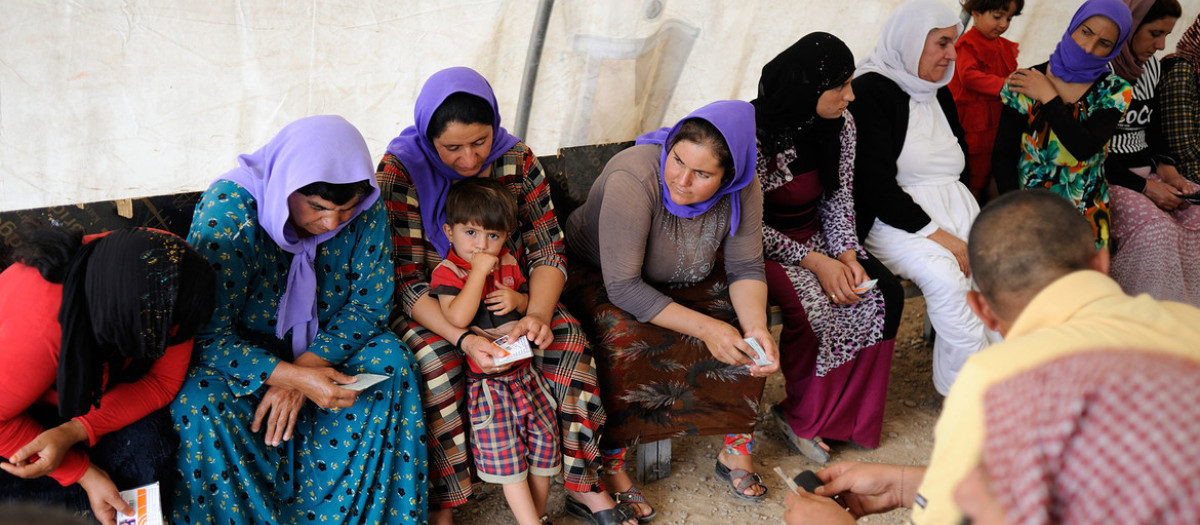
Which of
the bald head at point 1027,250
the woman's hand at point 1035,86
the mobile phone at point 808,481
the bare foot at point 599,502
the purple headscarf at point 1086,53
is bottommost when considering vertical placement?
the bare foot at point 599,502

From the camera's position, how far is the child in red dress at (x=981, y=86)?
404 cm

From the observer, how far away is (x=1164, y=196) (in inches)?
159

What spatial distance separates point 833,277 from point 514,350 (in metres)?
1.40

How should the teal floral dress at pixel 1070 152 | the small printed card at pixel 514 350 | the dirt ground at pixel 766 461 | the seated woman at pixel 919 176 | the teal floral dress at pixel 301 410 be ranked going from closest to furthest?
the teal floral dress at pixel 301 410, the small printed card at pixel 514 350, the dirt ground at pixel 766 461, the seated woman at pixel 919 176, the teal floral dress at pixel 1070 152

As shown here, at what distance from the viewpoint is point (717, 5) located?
4.09 meters

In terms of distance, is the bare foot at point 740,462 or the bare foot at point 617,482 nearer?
the bare foot at point 617,482

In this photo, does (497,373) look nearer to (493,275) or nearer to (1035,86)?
(493,275)

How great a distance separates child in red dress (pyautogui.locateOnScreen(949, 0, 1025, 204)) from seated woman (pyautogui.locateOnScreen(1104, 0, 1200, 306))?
0.62 m

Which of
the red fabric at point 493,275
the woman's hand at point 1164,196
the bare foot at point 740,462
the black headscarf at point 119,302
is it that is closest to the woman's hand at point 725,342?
the bare foot at point 740,462

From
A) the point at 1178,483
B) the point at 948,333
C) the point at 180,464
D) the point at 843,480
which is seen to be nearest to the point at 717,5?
the point at 948,333

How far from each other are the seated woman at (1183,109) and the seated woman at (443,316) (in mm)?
3463

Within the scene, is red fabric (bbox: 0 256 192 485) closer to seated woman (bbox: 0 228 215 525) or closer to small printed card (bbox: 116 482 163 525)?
seated woman (bbox: 0 228 215 525)

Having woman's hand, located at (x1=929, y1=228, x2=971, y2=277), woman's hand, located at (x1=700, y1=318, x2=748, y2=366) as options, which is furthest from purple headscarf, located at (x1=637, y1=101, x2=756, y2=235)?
woman's hand, located at (x1=929, y1=228, x2=971, y2=277)

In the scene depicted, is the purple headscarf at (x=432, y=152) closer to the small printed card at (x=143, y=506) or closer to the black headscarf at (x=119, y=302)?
the black headscarf at (x=119, y=302)
